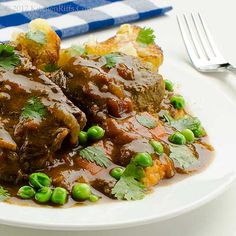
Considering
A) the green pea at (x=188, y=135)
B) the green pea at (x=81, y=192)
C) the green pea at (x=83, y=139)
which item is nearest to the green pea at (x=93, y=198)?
the green pea at (x=81, y=192)

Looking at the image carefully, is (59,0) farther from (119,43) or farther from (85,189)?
(85,189)

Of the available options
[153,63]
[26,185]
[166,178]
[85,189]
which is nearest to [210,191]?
[166,178]

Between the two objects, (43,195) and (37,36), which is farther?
(37,36)

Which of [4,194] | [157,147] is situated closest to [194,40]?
[157,147]

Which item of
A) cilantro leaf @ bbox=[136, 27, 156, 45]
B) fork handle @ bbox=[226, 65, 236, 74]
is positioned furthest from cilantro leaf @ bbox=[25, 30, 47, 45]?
fork handle @ bbox=[226, 65, 236, 74]

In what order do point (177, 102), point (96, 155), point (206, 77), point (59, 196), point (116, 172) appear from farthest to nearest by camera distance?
point (206, 77) < point (177, 102) < point (96, 155) < point (116, 172) < point (59, 196)

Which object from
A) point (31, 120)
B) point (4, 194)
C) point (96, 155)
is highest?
point (31, 120)

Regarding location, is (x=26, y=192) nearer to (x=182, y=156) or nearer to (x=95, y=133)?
(x=95, y=133)

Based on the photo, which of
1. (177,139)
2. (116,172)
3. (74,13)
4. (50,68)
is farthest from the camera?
(74,13)
